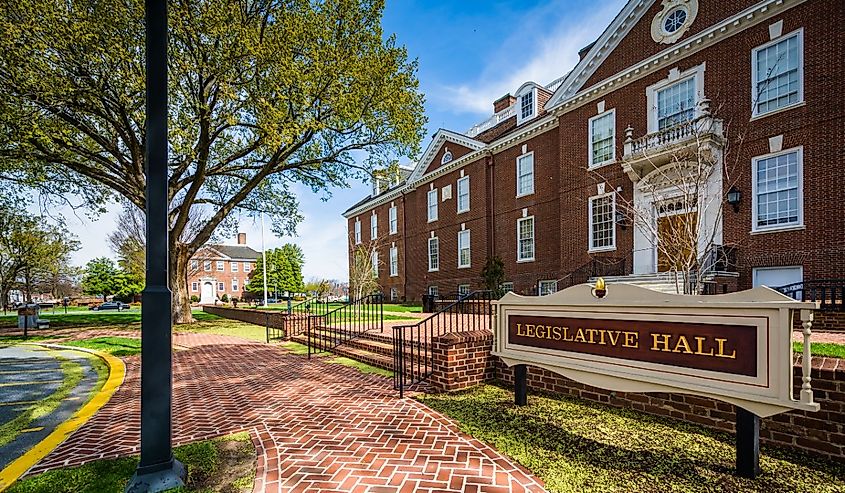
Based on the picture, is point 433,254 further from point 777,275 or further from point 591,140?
point 777,275

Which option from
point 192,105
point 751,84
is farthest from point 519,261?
point 192,105

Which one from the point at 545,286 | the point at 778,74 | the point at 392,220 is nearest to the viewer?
the point at 778,74

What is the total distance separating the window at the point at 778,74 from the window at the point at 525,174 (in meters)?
8.84

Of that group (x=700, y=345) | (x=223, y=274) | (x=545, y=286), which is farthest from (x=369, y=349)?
(x=223, y=274)

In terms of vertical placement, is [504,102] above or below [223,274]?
above

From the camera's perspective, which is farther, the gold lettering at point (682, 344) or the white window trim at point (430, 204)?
the white window trim at point (430, 204)

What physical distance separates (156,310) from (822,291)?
1311 cm

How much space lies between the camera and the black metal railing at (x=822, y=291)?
343 inches

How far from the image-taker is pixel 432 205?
85.7 ft

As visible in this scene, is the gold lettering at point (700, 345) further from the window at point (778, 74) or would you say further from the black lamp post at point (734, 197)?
the window at point (778, 74)

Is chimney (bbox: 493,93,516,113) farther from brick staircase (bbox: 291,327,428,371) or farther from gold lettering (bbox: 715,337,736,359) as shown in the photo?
gold lettering (bbox: 715,337,736,359)

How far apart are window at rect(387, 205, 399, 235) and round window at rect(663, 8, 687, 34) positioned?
1994 centimetres

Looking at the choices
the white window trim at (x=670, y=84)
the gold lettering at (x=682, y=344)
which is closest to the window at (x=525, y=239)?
the white window trim at (x=670, y=84)

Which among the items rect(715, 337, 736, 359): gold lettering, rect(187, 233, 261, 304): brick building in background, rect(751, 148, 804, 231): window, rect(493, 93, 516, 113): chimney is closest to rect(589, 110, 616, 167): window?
rect(751, 148, 804, 231): window
